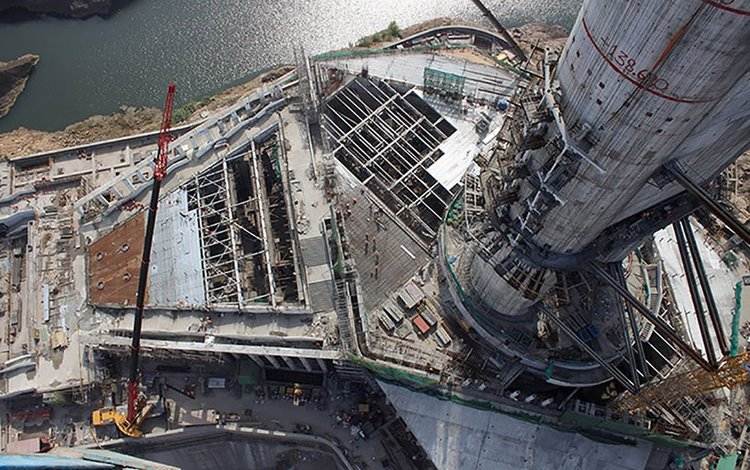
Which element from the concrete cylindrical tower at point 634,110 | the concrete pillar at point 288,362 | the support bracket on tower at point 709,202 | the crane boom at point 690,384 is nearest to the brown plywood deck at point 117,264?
the concrete pillar at point 288,362

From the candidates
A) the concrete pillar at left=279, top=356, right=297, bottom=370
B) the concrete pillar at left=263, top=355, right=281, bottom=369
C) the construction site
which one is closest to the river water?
the construction site

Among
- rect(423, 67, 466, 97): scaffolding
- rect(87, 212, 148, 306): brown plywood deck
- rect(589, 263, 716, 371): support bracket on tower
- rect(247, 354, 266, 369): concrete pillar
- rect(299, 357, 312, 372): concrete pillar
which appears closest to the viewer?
rect(589, 263, 716, 371): support bracket on tower

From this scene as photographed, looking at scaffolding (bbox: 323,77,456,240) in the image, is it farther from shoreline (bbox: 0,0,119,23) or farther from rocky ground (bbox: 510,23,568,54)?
shoreline (bbox: 0,0,119,23)

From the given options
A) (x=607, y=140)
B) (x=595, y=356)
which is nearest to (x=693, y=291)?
(x=607, y=140)

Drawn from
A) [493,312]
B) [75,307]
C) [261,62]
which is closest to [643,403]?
[493,312]

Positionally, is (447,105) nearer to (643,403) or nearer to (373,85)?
(373,85)
